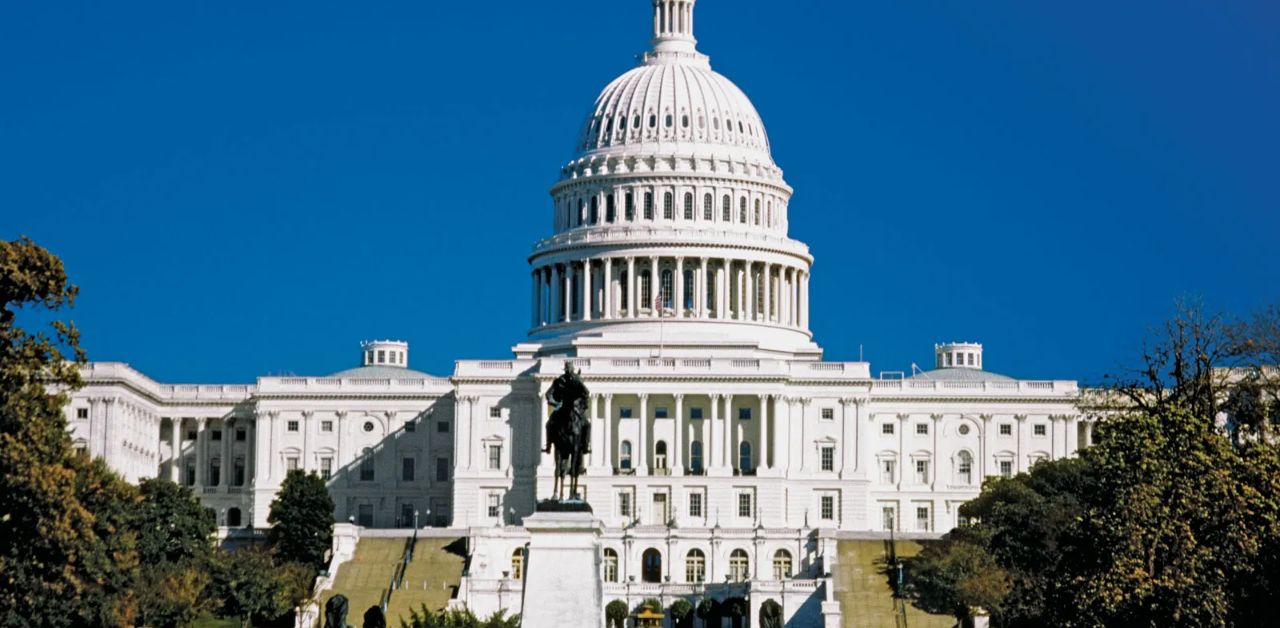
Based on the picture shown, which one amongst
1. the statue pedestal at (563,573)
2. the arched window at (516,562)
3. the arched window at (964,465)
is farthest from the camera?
the arched window at (964,465)

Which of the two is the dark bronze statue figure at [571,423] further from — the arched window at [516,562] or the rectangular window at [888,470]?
the rectangular window at [888,470]

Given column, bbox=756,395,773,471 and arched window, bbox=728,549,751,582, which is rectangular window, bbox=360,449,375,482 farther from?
arched window, bbox=728,549,751,582

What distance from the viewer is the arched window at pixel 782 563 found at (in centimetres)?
16650

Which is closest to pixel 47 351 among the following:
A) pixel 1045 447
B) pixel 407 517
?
pixel 407 517

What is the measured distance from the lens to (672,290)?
648 feet

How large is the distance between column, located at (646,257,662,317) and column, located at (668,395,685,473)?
14539 mm

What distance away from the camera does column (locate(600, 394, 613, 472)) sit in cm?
18088

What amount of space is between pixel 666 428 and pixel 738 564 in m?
17.8

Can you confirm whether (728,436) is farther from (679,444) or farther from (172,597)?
(172,597)

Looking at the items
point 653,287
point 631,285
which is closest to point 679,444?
point 653,287

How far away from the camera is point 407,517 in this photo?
627ft

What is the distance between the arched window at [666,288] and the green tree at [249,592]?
58.8 m

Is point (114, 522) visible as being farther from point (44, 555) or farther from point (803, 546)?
point (803, 546)

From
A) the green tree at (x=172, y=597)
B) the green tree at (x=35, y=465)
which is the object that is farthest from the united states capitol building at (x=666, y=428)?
the green tree at (x=35, y=465)
